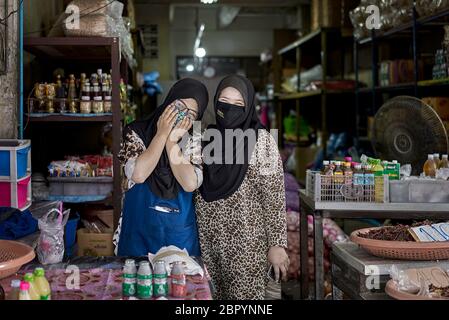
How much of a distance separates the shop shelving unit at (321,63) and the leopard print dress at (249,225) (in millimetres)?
4774

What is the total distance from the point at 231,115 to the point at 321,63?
544 cm

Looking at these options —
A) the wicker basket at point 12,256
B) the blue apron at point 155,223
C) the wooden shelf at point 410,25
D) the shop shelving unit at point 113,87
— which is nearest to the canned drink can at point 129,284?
the wicker basket at point 12,256

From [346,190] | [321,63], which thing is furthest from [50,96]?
[321,63]

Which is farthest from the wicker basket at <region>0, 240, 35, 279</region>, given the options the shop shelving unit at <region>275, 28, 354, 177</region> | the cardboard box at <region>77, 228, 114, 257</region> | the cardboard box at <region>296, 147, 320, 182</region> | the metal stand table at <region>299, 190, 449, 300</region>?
the cardboard box at <region>296, 147, 320, 182</region>

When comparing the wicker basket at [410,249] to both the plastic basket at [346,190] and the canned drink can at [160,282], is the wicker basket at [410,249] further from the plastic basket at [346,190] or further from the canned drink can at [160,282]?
the canned drink can at [160,282]

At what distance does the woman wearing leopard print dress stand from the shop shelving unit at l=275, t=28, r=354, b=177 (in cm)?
473

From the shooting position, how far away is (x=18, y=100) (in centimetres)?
412

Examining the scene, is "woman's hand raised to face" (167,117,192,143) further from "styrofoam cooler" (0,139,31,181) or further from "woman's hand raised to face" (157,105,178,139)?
"styrofoam cooler" (0,139,31,181)

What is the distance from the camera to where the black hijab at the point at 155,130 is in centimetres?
294

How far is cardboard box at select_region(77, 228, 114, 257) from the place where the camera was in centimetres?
389

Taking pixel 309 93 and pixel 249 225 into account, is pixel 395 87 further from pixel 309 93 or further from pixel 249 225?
pixel 249 225

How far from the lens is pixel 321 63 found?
8.20m
